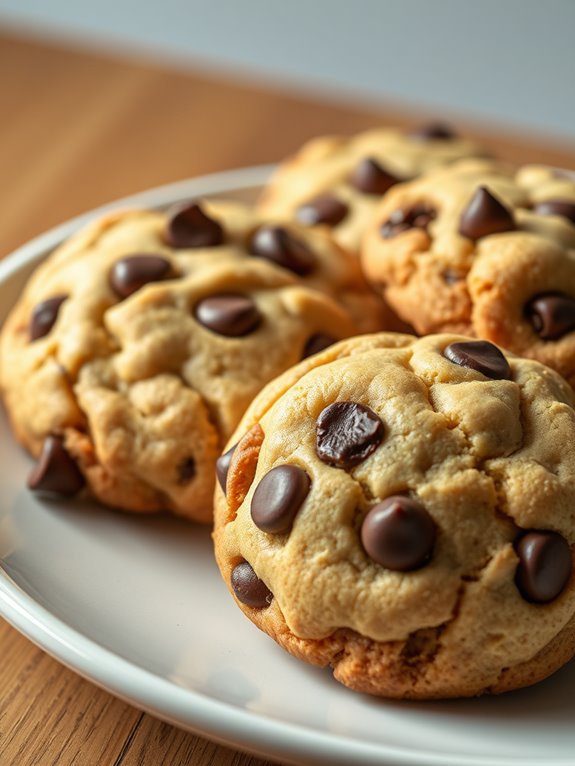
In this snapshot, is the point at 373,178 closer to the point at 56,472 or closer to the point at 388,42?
the point at 56,472

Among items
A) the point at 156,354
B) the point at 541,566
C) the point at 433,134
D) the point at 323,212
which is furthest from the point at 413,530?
the point at 433,134

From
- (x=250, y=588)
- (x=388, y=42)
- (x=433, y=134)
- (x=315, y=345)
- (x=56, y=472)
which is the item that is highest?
(x=433, y=134)

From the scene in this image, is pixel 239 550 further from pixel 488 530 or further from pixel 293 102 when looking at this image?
pixel 293 102

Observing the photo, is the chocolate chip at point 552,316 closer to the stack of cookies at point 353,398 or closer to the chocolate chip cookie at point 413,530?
the stack of cookies at point 353,398

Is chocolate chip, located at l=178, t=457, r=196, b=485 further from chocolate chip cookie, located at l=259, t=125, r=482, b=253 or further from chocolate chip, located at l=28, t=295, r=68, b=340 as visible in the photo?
chocolate chip cookie, located at l=259, t=125, r=482, b=253

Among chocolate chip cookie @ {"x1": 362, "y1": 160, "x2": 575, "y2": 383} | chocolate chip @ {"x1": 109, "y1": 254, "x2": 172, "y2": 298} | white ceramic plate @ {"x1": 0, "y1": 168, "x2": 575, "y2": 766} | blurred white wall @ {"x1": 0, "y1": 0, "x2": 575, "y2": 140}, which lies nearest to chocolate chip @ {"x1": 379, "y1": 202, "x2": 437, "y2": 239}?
chocolate chip cookie @ {"x1": 362, "y1": 160, "x2": 575, "y2": 383}
